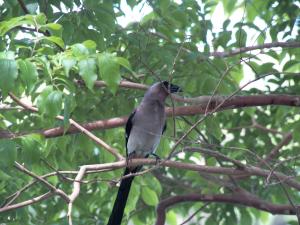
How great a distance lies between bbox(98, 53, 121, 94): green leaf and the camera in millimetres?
3324

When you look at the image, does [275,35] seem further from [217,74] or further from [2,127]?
[2,127]

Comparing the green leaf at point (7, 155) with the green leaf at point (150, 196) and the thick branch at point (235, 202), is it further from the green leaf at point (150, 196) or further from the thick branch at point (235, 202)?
the thick branch at point (235, 202)

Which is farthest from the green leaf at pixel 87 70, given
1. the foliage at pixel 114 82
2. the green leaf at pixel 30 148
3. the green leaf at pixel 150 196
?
the green leaf at pixel 150 196

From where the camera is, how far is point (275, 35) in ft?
15.0

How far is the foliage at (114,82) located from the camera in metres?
3.36

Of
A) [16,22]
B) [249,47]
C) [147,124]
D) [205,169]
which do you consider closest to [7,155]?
[16,22]

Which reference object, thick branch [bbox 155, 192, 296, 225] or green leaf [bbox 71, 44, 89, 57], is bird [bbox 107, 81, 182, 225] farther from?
green leaf [bbox 71, 44, 89, 57]

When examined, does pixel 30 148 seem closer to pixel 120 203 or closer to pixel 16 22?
pixel 16 22

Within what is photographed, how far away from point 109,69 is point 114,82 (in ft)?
0.25

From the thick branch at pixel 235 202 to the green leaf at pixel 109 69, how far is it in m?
1.90

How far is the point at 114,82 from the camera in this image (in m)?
3.36

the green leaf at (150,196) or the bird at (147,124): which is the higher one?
the bird at (147,124)

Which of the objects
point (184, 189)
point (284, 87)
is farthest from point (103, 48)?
point (184, 189)

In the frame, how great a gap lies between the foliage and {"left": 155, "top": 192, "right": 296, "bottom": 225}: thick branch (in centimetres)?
22
